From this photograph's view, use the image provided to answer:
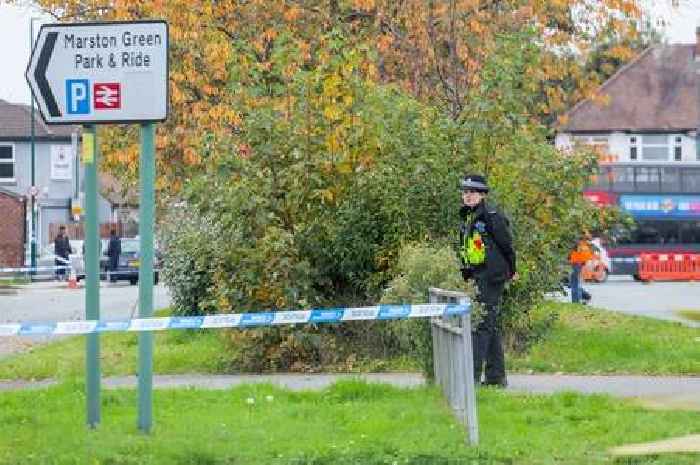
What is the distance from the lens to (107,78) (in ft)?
32.2

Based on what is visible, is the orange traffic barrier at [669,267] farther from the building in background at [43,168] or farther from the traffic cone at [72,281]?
the building in background at [43,168]

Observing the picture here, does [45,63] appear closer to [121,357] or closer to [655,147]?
[121,357]

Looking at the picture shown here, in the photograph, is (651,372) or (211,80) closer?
(651,372)

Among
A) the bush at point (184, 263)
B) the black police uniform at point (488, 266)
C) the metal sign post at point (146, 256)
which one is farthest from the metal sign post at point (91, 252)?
the bush at point (184, 263)

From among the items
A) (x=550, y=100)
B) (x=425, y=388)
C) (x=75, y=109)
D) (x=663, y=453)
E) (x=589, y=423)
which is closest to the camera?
(x=663, y=453)

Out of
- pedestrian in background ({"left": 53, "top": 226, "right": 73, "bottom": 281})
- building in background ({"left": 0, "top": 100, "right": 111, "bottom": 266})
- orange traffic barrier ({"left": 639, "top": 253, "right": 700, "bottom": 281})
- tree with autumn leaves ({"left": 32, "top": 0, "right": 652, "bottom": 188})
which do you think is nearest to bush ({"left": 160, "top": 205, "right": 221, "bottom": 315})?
tree with autumn leaves ({"left": 32, "top": 0, "right": 652, "bottom": 188})

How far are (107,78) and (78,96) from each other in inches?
8.7

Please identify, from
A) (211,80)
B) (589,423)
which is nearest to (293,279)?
(589,423)

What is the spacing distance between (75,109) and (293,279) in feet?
19.2

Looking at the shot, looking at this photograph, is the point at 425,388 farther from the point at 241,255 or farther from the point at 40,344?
the point at 40,344

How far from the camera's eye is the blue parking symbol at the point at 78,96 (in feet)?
32.3

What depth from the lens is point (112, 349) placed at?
60.0ft

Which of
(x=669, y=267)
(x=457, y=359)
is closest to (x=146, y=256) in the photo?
(x=457, y=359)

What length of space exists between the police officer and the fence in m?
1.23
